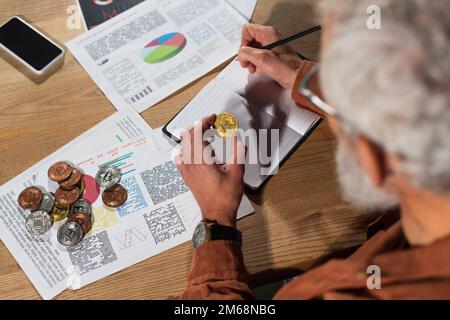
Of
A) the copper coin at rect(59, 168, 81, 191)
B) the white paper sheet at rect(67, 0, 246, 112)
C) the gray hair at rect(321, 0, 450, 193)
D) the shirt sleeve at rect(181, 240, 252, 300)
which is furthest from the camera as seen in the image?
the white paper sheet at rect(67, 0, 246, 112)

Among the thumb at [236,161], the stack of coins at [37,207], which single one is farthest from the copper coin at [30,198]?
the thumb at [236,161]

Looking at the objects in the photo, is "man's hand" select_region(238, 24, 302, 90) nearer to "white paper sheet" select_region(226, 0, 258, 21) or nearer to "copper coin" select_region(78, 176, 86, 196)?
"white paper sheet" select_region(226, 0, 258, 21)

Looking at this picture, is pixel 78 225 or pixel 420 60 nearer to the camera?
pixel 420 60

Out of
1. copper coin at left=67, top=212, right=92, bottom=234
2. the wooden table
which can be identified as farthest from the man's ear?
copper coin at left=67, top=212, right=92, bottom=234

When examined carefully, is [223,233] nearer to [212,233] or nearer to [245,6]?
[212,233]

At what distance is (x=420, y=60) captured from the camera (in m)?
0.44

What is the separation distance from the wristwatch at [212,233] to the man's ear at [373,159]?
12.5 inches

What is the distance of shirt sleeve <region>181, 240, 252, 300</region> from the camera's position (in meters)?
0.73

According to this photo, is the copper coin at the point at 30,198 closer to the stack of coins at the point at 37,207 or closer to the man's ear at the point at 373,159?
the stack of coins at the point at 37,207

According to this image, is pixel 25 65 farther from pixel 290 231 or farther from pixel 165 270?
pixel 290 231

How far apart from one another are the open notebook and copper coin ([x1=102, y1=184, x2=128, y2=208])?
0.15 metres

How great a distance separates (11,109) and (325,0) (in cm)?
68
